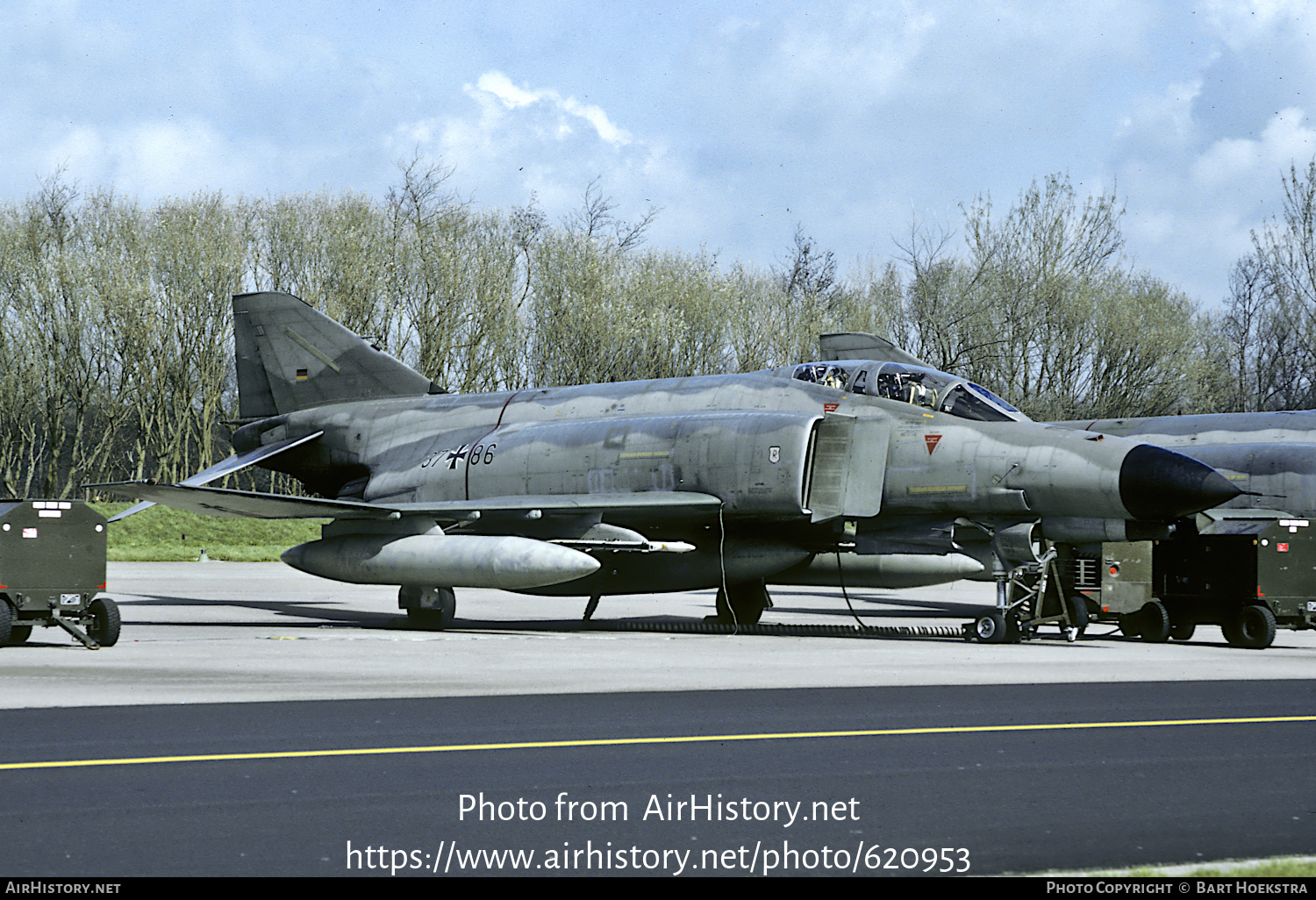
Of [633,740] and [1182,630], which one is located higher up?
[633,740]

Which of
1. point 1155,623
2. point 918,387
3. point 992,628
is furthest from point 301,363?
point 1155,623

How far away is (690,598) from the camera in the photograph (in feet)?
94.5

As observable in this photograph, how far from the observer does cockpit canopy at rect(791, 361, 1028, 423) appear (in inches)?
665

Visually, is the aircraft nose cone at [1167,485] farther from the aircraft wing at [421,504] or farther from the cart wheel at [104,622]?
the cart wheel at [104,622]

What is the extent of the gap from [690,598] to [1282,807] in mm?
23057

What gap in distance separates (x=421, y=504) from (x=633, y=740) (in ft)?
37.1

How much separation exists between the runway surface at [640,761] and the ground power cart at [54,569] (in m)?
0.30

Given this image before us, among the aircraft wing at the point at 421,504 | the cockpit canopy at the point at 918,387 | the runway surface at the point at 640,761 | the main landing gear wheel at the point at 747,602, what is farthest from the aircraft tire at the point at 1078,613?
the aircraft wing at the point at 421,504

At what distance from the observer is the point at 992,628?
1605cm

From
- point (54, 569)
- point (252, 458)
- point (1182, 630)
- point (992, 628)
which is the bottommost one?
point (1182, 630)

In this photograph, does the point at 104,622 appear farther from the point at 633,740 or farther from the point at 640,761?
the point at 640,761

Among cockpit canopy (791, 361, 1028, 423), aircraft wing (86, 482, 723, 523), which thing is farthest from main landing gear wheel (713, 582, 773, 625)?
cockpit canopy (791, 361, 1028, 423)

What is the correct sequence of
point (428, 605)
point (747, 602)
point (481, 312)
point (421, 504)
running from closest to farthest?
point (428, 605) < point (421, 504) < point (747, 602) < point (481, 312)

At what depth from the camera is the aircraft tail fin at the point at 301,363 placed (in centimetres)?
2284
